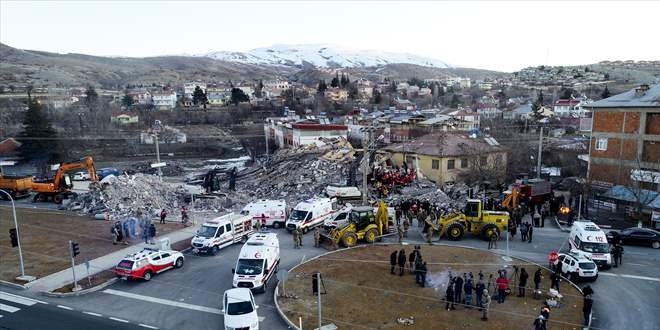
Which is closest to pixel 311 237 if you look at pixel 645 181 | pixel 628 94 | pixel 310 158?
pixel 310 158

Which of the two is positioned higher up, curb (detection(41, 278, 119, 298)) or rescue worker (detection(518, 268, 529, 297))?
rescue worker (detection(518, 268, 529, 297))

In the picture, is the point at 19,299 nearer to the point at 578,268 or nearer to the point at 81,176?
the point at 578,268

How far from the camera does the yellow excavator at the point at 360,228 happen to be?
80.0 ft

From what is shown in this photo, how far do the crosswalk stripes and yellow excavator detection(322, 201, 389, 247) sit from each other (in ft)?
45.1

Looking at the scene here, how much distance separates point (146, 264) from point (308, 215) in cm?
1014

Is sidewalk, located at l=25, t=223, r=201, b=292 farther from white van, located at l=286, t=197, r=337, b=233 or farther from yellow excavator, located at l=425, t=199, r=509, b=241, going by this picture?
yellow excavator, located at l=425, t=199, r=509, b=241

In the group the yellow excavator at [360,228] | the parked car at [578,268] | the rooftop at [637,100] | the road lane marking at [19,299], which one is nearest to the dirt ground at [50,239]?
the road lane marking at [19,299]

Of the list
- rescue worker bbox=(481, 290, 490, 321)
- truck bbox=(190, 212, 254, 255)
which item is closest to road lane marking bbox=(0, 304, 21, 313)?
truck bbox=(190, 212, 254, 255)

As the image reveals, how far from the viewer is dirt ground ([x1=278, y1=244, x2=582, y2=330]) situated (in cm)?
1578

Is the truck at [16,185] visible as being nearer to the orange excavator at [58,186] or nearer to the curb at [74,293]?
the orange excavator at [58,186]

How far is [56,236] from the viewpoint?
1081 inches

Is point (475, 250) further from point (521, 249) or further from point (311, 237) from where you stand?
point (311, 237)

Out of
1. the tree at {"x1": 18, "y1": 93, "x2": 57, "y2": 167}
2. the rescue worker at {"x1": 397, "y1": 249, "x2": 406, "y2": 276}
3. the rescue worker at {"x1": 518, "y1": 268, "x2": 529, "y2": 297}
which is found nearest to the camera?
the rescue worker at {"x1": 518, "y1": 268, "x2": 529, "y2": 297}

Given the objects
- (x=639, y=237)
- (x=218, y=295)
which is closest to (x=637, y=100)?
(x=639, y=237)
